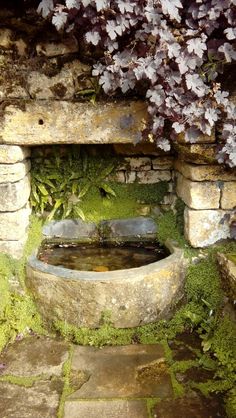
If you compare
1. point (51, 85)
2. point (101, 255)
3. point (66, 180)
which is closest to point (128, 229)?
point (101, 255)

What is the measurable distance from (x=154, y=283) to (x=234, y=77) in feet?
6.09

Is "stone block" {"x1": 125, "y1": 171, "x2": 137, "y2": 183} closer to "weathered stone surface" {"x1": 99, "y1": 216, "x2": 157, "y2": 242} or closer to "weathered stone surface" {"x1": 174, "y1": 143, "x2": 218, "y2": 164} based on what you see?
"weathered stone surface" {"x1": 99, "y1": 216, "x2": 157, "y2": 242}

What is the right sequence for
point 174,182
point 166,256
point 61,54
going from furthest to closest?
1. point 174,182
2. point 166,256
3. point 61,54

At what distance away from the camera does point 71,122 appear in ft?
11.6

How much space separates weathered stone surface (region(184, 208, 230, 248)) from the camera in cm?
374

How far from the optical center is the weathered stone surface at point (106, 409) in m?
2.77

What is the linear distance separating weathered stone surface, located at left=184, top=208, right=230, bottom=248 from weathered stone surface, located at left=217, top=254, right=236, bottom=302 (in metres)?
0.19

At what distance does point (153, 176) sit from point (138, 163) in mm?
226

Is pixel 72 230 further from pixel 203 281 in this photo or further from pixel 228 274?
pixel 228 274

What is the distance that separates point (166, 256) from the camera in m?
4.07

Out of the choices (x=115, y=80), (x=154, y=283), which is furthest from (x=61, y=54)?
(x=154, y=283)

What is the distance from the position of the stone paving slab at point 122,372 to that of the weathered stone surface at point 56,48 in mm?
2532

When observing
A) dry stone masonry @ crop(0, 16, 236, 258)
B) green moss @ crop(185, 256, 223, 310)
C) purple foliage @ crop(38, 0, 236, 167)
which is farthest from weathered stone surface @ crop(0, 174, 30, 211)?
green moss @ crop(185, 256, 223, 310)

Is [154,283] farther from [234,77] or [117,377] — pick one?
[234,77]
